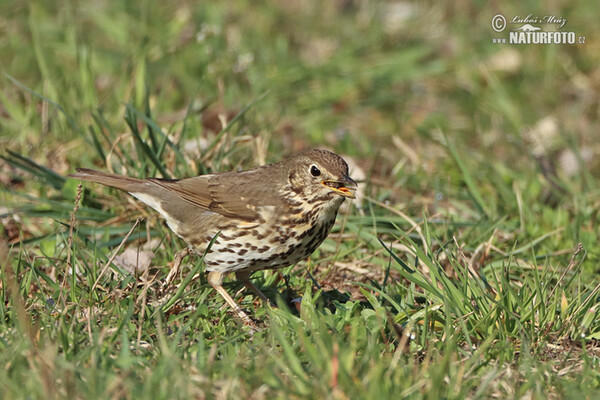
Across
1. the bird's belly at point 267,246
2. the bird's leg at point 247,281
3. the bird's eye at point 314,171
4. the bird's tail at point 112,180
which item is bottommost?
the bird's leg at point 247,281

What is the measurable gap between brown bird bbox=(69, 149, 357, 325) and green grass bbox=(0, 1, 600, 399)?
22 cm

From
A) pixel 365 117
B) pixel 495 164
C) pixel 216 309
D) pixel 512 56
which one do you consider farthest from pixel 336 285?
pixel 512 56

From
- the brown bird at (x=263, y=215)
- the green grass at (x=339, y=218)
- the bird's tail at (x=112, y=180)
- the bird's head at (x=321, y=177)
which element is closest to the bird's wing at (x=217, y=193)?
the brown bird at (x=263, y=215)

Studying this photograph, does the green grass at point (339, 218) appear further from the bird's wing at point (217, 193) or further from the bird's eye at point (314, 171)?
the bird's eye at point (314, 171)

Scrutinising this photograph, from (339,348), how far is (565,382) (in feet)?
3.50

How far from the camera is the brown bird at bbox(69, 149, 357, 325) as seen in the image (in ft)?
16.3

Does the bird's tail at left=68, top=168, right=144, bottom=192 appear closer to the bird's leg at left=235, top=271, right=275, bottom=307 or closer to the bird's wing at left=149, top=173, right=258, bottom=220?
the bird's wing at left=149, top=173, right=258, bottom=220

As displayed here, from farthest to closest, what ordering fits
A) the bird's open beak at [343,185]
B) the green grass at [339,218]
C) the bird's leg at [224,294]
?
the bird's open beak at [343,185], the bird's leg at [224,294], the green grass at [339,218]

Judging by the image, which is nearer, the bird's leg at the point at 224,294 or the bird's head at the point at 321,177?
the bird's leg at the point at 224,294

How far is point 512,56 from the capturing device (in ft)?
32.3

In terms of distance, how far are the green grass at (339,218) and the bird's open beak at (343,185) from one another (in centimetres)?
36

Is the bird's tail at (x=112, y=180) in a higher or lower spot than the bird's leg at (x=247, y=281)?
higher

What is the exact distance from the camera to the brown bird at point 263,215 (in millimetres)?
4961

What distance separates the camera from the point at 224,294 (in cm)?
496
